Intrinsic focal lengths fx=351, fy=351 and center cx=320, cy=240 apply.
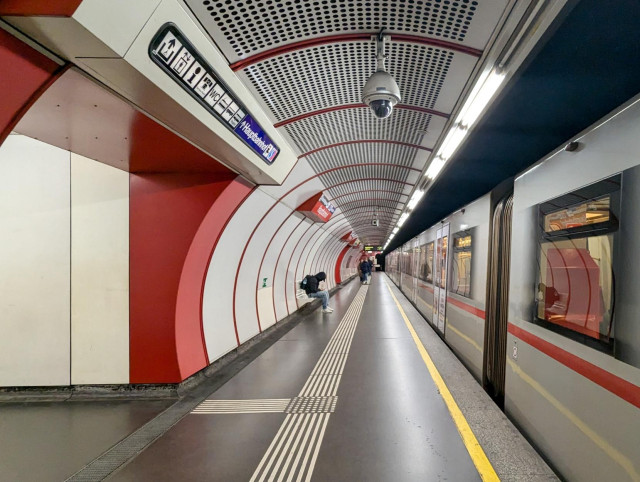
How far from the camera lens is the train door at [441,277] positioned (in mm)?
7082

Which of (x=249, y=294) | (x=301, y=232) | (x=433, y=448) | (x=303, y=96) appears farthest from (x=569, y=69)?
(x=301, y=232)

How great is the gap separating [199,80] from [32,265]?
10.7ft

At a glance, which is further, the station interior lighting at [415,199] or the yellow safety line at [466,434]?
the station interior lighting at [415,199]

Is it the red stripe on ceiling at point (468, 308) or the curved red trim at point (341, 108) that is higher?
the curved red trim at point (341, 108)

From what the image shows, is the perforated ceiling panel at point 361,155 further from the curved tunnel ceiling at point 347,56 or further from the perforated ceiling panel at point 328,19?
the perforated ceiling panel at point 328,19

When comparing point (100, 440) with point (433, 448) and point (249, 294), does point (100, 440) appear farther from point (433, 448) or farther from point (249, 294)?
point (249, 294)

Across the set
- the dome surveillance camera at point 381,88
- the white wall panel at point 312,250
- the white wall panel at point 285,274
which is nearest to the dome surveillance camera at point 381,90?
the dome surveillance camera at point 381,88

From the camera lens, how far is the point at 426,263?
9906 mm

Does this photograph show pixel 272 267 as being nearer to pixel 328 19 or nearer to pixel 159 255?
pixel 159 255

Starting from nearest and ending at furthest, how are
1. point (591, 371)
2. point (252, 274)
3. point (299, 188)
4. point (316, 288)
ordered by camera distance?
point (591, 371)
point (299, 188)
point (252, 274)
point (316, 288)

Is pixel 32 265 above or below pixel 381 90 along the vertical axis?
below

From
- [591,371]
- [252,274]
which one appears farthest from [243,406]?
[252,274]

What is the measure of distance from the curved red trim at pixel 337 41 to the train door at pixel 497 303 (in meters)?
2.23

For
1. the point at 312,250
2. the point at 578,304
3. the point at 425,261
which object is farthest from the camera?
the point at 312,250
